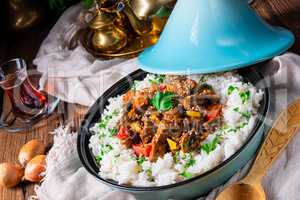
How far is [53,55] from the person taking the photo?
4.68 ft

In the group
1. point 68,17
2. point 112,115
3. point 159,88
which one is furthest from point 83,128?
point 68,17

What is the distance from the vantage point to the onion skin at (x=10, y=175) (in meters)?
1.07

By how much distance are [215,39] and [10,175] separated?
52 centimetres

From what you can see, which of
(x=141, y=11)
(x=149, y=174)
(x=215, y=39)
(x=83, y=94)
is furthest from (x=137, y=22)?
(x=149, y=174)

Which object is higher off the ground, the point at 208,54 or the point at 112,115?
the point at 208,54

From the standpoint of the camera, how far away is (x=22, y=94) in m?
1.29

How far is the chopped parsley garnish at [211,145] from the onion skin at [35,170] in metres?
0.37

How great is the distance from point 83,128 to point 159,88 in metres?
0.17

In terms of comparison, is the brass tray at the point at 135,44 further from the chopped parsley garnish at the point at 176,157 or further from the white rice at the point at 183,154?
the chopped parsley garnish at the point at 176,157

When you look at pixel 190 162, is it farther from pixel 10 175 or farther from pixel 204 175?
pixel 10 175

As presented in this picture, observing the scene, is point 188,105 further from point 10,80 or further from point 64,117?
point 10,80

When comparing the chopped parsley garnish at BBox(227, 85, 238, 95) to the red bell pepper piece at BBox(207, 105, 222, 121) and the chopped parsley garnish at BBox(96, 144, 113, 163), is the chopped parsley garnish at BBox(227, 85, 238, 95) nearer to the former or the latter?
the red bell pepper piece at BBox(207, 105, 222, 121)

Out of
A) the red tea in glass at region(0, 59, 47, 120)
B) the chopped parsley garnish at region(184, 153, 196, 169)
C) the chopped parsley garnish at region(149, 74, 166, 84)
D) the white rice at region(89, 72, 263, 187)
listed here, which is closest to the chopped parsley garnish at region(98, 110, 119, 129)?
the white rice at region(89, 72, 263, 187)

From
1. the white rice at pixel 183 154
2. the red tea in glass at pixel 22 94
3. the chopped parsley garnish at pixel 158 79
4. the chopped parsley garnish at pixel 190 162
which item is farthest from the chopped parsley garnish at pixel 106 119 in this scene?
the red tea in glass at pixel 22 94
